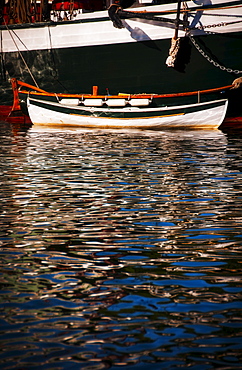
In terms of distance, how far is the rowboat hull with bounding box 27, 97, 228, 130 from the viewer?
19.3m

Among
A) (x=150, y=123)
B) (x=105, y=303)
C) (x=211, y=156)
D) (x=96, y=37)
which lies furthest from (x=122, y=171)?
(x=96, y=37)

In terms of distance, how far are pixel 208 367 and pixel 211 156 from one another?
9518 mm

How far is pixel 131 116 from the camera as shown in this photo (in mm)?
20188

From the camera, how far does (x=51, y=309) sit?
14.2ft

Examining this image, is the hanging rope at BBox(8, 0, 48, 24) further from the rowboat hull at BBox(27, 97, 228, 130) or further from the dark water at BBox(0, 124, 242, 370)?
the dark water at BBox(0, 124, 242, 370)

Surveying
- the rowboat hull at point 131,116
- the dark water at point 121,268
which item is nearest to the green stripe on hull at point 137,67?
the rowboat hull at point 131,116

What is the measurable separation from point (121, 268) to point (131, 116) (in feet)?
50.2

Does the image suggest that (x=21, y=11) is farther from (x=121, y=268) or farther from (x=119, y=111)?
(x=121, y=268)

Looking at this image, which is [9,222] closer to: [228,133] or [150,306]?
[150,306]

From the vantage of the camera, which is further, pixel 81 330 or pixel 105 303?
pixel 105 303

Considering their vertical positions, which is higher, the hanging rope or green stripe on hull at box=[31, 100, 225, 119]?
the hanging rope

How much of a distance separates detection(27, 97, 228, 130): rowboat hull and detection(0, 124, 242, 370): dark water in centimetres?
830

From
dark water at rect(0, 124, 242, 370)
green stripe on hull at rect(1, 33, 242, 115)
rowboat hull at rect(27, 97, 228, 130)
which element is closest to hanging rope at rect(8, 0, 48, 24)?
green stripe on hull at rect(1, 33, 242, 115)

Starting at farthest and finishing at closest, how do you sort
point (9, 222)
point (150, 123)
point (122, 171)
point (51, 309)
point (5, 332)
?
point (150, 123), point (122, 171), point (9, 222), point (51, 309), point (5, 332)
